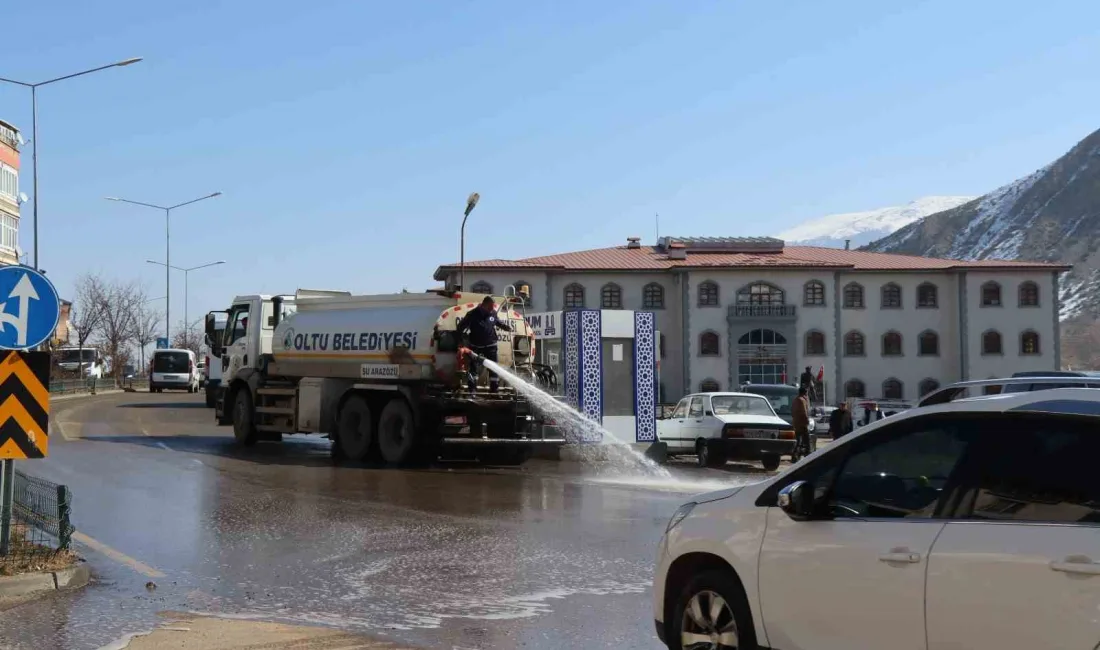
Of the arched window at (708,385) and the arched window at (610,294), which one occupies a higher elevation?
the arched window at (610,294)

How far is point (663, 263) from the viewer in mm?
80500

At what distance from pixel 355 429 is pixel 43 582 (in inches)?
483

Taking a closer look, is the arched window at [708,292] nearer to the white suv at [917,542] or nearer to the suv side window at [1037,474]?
the white suv at [917,542]

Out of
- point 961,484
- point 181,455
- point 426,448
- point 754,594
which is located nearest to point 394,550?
point 754,594

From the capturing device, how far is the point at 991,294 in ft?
265

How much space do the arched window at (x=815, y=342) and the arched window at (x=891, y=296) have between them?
17.2 feet

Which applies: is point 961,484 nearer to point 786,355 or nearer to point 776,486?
point 776,486

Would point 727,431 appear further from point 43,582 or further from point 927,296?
point 927,296

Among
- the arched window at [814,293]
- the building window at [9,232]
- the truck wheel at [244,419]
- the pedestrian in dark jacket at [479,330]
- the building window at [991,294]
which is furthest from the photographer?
the building window at [991,294]

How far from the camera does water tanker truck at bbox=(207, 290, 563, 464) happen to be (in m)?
19.9

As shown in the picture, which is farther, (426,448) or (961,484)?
(426,448)

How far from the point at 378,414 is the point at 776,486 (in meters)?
15.6

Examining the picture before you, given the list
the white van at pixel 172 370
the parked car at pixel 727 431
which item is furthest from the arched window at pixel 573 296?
the parked car at pixel 727 431

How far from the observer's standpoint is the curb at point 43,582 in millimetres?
8773
